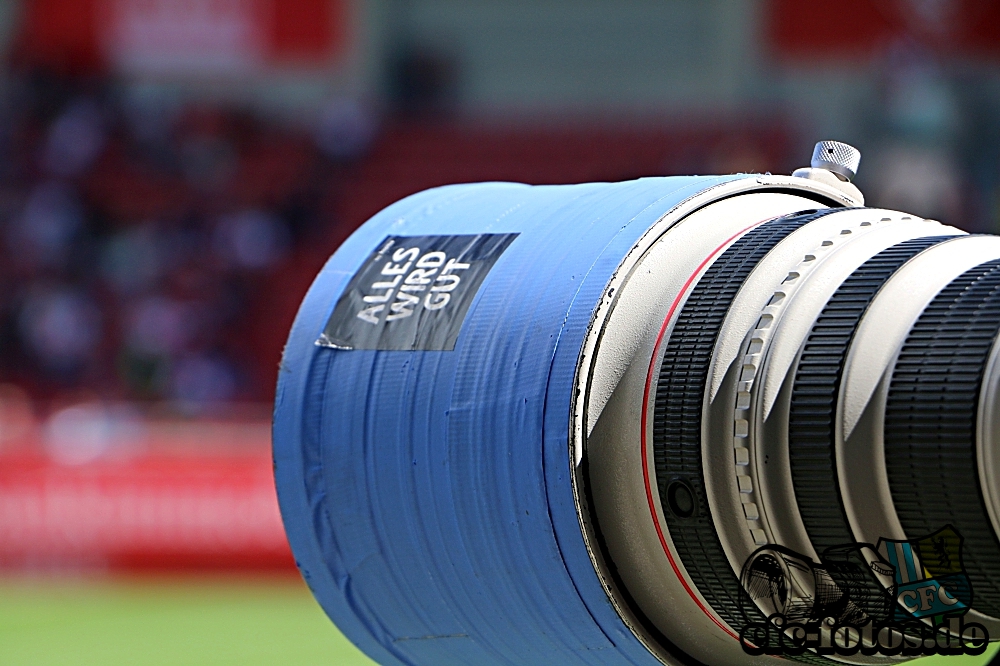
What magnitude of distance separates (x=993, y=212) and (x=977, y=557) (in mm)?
13603

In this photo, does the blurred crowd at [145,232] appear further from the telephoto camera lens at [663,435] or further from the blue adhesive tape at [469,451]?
the telephoto camera lens at [663,435]

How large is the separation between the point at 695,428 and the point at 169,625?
6393mm

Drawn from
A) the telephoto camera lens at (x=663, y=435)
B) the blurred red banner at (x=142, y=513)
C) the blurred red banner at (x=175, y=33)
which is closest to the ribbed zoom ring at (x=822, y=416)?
the telephoto camera lens at (x=663, y=435)

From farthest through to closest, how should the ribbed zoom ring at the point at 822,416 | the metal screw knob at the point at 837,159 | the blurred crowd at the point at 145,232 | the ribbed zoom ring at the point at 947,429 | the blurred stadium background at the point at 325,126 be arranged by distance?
the blurred stadium background at the point at 325,126 < the blurred crowd at the point at 145,232 < the metal screw knob at the point at 837,159 < the ribbed zoom ring at the point at 822,416 < the ribbed zoom ring at the point at 947,429

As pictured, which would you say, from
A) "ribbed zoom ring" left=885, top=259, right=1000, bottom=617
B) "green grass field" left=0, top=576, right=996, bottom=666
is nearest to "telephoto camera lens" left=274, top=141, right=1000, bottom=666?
"ribbed zoom ring" left=885, top=259, right=1000, bottom=617

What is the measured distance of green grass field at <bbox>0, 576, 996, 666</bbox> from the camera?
7.07 meters

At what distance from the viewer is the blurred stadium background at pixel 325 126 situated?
14.7 meters

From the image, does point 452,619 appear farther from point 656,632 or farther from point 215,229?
point 215,229

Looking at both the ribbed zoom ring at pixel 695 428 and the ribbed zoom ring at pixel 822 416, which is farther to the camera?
the ribbed zoom ring at pixel 695 428

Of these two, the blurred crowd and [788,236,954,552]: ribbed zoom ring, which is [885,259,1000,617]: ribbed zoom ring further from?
the blurred crowd

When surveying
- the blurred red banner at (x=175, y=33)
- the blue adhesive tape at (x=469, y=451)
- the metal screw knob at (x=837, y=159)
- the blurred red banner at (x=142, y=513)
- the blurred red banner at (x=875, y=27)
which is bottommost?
the blurred red banner at (x=142, y=513)

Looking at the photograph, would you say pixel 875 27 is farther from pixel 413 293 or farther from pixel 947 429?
pixel 947 429

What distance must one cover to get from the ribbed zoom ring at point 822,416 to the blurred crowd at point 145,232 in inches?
452

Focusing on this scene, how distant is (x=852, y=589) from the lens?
2.21 meters
